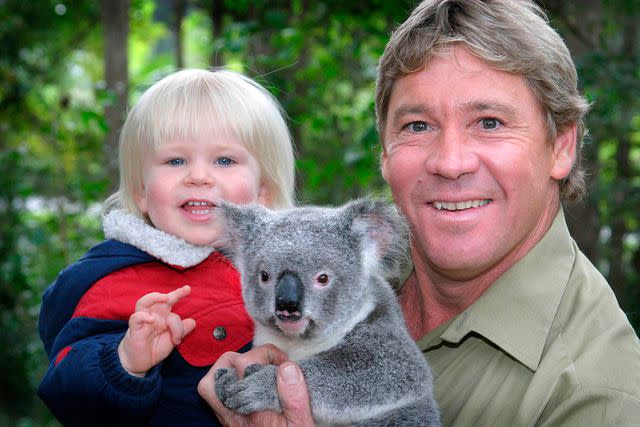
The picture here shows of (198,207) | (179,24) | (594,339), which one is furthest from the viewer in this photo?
(179,24)

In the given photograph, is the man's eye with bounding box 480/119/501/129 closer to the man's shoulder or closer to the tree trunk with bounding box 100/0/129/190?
the man's shoulder

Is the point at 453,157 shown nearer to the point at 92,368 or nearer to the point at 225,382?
the point at 225,382

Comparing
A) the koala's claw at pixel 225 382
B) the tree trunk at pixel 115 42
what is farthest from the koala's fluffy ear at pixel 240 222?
the tree trunk at pixel 115 42

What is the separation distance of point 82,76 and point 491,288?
8531 mm

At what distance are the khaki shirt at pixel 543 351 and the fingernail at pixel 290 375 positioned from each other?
46 cm

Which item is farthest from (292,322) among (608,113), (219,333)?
(608,113)

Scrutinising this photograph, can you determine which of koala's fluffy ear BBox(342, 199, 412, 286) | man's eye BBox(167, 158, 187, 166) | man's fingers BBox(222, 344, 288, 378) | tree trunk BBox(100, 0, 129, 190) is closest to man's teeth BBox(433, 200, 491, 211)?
koala's fluffy ear BBox(342, 199, 412, 286)

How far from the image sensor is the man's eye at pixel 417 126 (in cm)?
205

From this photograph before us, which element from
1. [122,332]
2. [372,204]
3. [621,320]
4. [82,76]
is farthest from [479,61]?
[82,76]

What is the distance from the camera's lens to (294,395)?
5.51 ft

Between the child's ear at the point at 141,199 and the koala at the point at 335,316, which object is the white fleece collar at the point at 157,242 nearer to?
the child's ear at the point at 141,199

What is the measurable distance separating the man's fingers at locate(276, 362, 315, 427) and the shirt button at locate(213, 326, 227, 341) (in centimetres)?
49

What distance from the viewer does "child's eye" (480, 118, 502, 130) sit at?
6.37ft

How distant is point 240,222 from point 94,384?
0.58 meters
